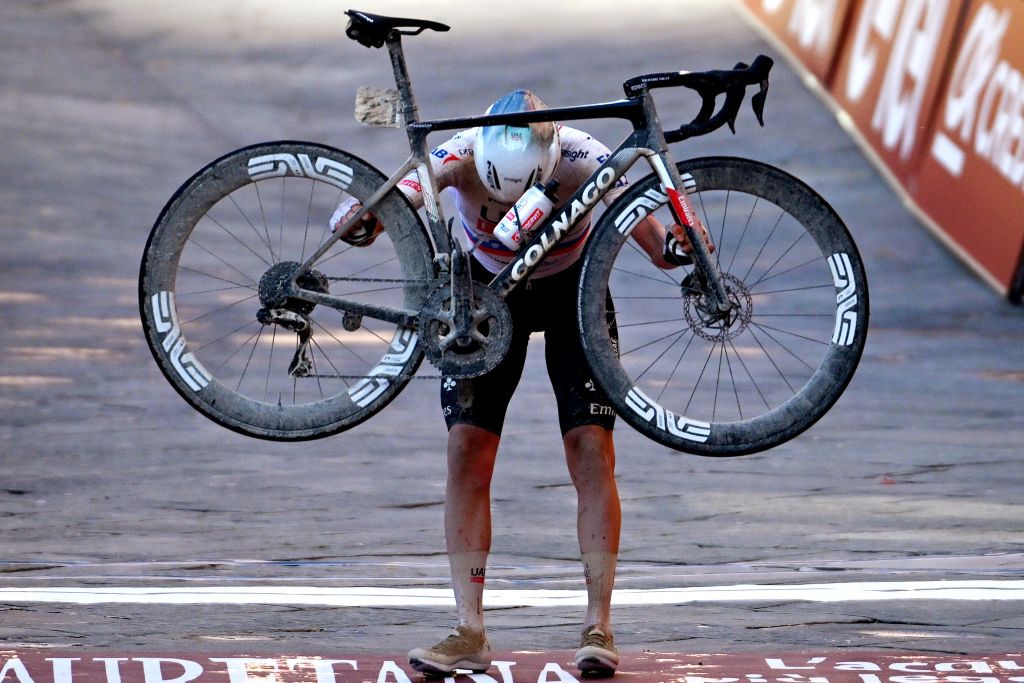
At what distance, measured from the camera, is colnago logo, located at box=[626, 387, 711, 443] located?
16.6ft

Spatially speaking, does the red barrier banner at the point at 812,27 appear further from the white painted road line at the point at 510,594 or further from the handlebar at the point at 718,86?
the handlebar at the point at 718,86

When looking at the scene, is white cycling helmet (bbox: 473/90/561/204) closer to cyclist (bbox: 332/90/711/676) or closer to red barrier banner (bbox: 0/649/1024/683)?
cyclist (bbox: 332/90/711/676)

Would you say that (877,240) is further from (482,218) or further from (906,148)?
(482,218)

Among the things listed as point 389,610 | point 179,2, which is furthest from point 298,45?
point 389,610

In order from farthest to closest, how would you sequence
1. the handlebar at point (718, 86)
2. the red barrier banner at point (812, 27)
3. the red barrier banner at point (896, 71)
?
the red barrier banner at point (812, 27)
the red barrier banner at point (896, 71)
the handlebar at point (718, 86)

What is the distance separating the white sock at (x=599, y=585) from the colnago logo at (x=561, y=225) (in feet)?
3.45

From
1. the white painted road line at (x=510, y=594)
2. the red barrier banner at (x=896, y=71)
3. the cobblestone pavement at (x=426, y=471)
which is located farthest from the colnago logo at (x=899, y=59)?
the white painted road line at (x=510, y=594)

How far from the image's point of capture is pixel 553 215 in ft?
16.8

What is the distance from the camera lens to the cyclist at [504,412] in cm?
534

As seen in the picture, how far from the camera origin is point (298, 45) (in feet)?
64.6

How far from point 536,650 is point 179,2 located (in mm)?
17097

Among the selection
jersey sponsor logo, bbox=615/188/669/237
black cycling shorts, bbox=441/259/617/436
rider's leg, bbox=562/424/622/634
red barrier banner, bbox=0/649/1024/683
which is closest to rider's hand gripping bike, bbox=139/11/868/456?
jersey sponsor logo, bbox=615/188/669/237

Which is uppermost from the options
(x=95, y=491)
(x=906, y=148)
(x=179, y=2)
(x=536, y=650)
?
(x=179, y=2)

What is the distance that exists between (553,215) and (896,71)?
10089 millimetres
